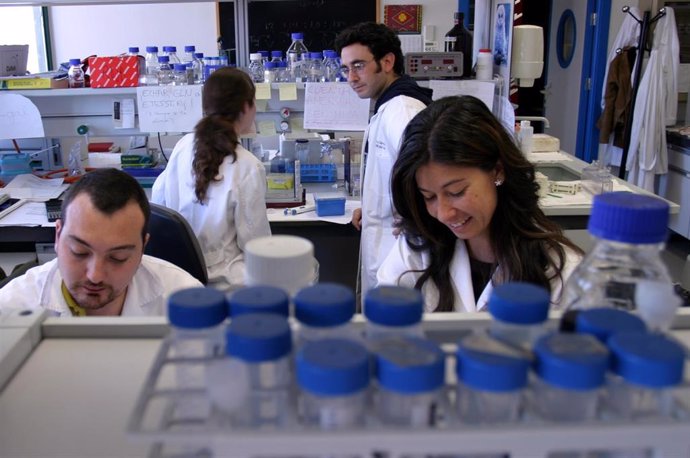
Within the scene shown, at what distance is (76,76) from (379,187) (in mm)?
1606

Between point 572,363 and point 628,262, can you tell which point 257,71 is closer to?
point 628,262

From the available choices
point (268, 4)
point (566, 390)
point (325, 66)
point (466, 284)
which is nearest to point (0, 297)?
point (466, 284)

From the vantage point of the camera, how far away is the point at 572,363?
0.43 metres

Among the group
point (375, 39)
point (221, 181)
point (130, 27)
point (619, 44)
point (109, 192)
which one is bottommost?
point (221, 181)

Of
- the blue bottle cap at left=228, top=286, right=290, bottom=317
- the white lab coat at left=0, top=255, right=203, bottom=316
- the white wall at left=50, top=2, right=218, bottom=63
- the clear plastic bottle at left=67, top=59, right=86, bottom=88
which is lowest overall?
the white lab coat at left=0, top=255, right=203, bottom=316

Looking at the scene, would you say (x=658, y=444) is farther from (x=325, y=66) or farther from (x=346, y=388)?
(x=325, y=66)

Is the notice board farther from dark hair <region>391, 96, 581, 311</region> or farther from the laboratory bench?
the laboratory bench

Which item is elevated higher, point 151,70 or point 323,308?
point 151,70

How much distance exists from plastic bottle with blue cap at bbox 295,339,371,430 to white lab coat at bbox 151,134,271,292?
1885mm

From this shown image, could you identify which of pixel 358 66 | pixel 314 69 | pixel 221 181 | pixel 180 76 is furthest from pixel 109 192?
pixel 314 69

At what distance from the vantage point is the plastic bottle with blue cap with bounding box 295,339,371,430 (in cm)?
43

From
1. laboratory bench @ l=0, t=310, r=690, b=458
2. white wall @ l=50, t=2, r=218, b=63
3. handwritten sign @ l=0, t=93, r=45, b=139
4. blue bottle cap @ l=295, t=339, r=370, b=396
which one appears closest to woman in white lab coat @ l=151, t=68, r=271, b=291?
handwritten sign @ l=0, t=93, r=45, b=139

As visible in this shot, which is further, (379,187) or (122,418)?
(379,187)

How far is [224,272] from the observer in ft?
7.99
